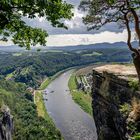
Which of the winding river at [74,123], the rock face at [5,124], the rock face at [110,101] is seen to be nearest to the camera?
the rock face at [110,101]

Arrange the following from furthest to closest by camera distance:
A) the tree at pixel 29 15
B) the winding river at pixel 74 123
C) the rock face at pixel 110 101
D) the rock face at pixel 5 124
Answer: the winding river at pixel 74 123
the rock face at pixel 5 124
the rock face at pixel 110 101
the tree at pixel 29 15

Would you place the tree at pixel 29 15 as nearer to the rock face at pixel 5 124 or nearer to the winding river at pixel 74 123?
the rock face at pixel 5 124

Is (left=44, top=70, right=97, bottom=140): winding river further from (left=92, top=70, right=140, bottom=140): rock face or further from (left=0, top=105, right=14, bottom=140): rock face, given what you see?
(left=92, top=70, right=140, bottom=140): rock face

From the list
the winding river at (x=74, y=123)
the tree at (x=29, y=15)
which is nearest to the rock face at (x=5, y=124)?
the winding river at (x=74, y=123)

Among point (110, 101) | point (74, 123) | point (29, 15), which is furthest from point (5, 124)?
point (29, 15)

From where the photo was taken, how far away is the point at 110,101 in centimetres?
3884

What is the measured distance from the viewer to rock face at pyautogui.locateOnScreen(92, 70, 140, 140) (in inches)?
1359

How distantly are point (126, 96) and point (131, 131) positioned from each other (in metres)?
8.17

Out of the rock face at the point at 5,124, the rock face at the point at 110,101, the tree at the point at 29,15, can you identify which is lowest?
the rock face at the point at 5,124

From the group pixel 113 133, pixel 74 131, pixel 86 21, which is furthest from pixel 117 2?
pixel 74 131

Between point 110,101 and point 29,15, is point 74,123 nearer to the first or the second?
point 110,101

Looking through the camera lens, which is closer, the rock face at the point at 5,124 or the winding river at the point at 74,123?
the rock face at the point at 5,124

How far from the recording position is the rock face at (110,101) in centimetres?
3453

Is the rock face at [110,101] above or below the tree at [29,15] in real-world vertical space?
below
